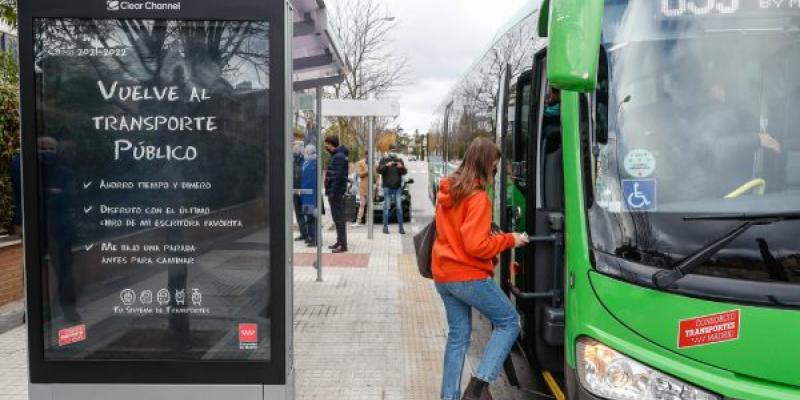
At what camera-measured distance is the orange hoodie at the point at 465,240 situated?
3959mm

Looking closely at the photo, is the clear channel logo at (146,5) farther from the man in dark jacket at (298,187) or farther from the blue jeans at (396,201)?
the blue jeans at (396,201)

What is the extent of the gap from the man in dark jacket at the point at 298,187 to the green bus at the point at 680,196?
7958 mm

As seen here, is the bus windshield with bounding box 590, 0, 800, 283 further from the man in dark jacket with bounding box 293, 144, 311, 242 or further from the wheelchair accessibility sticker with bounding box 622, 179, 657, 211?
the man in dark jacket with bounding box 293, 144, 311, 242

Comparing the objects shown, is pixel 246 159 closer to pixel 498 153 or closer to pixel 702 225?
pixel 498 153

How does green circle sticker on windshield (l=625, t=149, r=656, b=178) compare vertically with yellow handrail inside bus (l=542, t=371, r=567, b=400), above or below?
above

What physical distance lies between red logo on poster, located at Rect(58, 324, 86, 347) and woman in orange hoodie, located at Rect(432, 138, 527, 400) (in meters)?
2.01

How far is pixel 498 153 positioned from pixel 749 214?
1572 millimetres

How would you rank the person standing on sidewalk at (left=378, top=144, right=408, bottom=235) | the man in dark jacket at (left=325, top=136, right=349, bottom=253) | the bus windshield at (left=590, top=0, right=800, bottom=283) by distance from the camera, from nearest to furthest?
the bus windshield at (left=590, top=0, right=800, bottom=283) → the man in dark jacket at (left=325, top=136, right=349, bottom=253) → the person standing on sidewalk at (left=378, top=144, right=408, bottom=235)

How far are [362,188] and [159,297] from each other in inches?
455

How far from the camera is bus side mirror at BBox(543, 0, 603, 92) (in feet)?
9.32

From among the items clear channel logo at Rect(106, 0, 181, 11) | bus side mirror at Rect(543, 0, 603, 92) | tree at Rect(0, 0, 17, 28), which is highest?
tree at Rect(0, 0, 17, 28)

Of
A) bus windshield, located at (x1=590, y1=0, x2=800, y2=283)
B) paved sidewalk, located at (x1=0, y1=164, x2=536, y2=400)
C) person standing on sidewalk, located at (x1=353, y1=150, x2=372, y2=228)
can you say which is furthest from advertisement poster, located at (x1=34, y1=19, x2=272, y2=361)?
person standing on sidewalk, located at (x1=353, y1=150, x2=372, y2=228)

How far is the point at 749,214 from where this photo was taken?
288 cm

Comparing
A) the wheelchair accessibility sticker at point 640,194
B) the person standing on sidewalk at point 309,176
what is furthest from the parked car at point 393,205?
the wheelchair accessibility sticker at point 640,194
